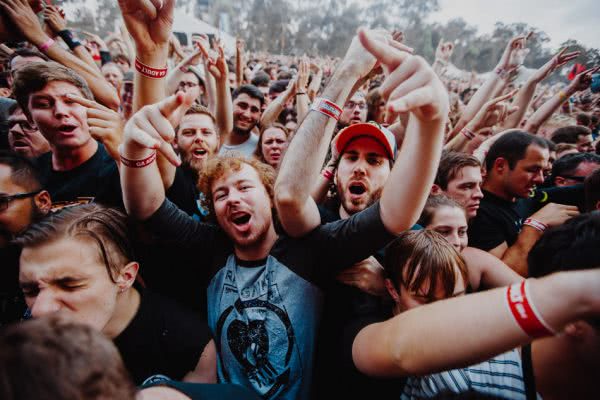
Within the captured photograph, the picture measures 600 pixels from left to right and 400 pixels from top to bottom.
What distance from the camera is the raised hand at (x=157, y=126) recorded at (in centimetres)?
138

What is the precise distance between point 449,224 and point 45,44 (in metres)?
3.33

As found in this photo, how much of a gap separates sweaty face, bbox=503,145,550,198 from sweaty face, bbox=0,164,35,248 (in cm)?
369

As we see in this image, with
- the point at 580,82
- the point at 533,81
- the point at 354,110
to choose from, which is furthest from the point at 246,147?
the point at 580,82

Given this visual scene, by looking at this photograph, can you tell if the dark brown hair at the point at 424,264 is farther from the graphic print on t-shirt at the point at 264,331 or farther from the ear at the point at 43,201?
the ear at the point at 43,201

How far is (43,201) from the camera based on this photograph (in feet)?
5.90

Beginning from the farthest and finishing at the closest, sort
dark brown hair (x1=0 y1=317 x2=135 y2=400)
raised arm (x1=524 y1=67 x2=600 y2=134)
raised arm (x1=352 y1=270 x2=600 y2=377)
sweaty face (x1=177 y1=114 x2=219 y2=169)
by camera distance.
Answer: raised arm (x1=524 y1=67 x2=600 y2=134) < sweaty face (x1=177 y1=114 x2=219 y2=169) < raised arm (x1=352 y1=270 x2=600 y2=377) < dark brown hair (x1=0 y1=317 x2=135 y2=400)

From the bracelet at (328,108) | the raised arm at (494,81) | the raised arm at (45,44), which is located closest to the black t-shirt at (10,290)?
the raised arm at (45,44)

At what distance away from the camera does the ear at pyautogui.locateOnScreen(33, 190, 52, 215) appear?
1.77m

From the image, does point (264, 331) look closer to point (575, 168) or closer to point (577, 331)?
point (577, 331)

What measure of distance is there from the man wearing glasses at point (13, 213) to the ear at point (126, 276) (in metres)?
0.69

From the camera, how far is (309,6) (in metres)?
68.2

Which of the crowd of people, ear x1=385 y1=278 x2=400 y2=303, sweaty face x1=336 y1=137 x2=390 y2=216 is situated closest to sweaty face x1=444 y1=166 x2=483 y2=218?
the crowd of people

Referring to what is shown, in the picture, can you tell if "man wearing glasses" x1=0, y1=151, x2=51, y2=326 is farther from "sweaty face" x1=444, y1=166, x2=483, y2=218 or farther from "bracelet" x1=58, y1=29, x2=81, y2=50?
"sweaty face" x1=444, y1=166, x2=483, y2=218

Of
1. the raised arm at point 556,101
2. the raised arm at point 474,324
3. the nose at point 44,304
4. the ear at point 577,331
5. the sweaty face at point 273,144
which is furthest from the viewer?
the raised arm at point 556,101
